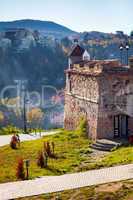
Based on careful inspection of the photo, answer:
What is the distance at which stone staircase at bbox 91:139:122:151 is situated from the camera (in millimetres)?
19891

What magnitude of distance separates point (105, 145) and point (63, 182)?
7.17m

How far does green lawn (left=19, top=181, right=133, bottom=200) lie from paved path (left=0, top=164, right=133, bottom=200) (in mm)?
398

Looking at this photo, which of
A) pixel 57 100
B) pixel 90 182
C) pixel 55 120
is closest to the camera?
pixel 90 182

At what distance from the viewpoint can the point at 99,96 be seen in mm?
21672

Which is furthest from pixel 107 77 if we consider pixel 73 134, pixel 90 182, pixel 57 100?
pixel 57 100

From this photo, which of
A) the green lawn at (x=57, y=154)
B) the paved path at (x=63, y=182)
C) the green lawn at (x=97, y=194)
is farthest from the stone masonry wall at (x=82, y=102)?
the green lawn at (x=97, y=194)

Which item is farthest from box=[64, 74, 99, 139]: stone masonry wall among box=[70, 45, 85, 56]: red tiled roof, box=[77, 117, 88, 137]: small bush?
box=[70, 45, 85, 56]: red tiled roof

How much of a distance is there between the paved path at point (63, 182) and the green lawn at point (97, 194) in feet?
1.31

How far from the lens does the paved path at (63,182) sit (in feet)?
41.0

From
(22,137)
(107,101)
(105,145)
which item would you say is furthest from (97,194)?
(22,137)

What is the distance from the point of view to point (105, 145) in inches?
797

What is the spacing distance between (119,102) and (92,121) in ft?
6.55

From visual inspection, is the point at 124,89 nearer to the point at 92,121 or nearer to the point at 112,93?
the point at 112,93

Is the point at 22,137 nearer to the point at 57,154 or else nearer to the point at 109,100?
the point at 109,100
